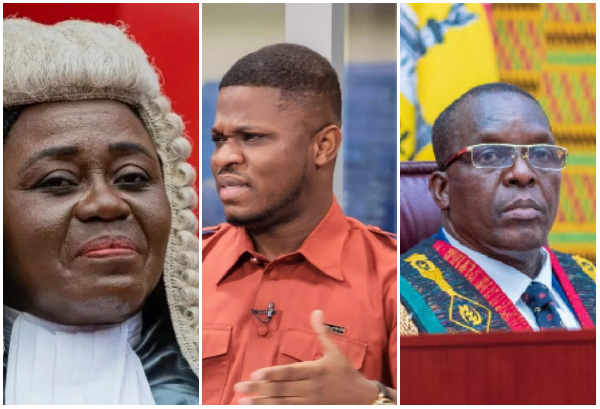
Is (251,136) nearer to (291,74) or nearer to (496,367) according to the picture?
(291,74)

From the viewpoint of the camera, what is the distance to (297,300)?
13.6 feet

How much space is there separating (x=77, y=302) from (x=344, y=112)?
1.44 meters

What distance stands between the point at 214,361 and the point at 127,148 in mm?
1018

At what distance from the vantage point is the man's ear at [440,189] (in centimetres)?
423

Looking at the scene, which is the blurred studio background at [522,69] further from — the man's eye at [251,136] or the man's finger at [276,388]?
the man's finger at [276,388]

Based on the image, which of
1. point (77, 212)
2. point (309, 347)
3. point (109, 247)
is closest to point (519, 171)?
point (309, 347)

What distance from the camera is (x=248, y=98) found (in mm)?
4117

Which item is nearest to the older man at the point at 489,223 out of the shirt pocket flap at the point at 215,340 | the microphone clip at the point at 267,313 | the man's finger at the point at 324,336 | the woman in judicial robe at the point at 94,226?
the man's finger at the point at 324,336

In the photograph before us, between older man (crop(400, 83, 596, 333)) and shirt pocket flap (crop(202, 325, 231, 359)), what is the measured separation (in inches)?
31.2

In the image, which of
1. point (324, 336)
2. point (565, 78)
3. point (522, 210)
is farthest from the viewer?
point (565, 78)

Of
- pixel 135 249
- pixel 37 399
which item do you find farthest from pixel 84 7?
pixel 37 399

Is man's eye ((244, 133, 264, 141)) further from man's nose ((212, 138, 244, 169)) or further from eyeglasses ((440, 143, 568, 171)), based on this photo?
eyeglasses ((440, 143, 568, 171))

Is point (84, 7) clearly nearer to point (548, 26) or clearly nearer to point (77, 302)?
point (77, 302)

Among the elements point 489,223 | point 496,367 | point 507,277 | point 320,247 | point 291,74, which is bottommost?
point 496,367
